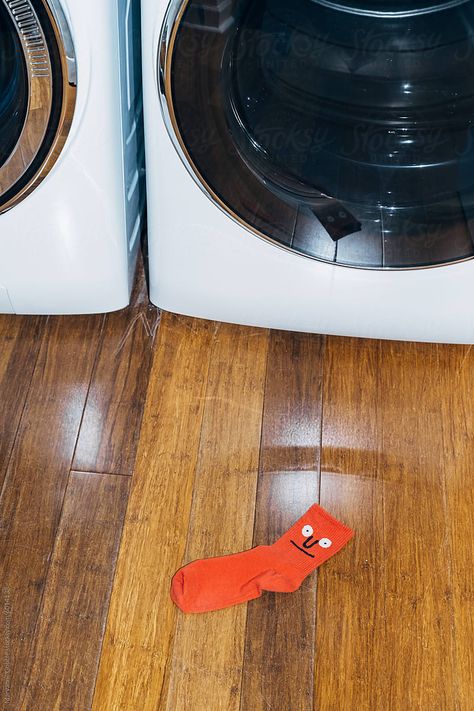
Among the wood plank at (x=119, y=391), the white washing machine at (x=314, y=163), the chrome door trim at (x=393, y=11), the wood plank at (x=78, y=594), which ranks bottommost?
the wood plank at (x=78, y=594)

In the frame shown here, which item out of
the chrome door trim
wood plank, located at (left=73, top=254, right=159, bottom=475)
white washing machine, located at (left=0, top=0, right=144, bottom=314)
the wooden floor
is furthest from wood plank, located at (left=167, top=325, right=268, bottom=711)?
the chrome door trim

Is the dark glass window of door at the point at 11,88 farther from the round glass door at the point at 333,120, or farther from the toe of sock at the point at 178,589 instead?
the toe of sock at the point at 178,589

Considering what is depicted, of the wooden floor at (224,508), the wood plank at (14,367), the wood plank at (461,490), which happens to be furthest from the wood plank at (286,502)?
the wood plank at (14,367)

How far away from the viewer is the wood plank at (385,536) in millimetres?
980

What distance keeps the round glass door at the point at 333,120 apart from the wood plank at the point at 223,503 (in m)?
0.23

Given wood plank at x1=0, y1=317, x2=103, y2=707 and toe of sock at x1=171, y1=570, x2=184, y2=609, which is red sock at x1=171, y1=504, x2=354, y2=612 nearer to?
toe of sock at x1=171, y1=570, x2=184, y2=609

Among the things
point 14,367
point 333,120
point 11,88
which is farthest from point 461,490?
point 11,88

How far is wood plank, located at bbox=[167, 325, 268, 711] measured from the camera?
0.97 m

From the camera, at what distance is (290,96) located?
99cm

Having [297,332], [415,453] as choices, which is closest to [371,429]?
[415,453]

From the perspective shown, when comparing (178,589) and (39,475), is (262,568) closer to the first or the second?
(178,589)

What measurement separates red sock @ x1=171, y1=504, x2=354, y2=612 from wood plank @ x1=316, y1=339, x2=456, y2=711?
0.02 metres

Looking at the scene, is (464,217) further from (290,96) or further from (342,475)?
(342,475)

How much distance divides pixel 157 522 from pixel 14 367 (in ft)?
1.12
